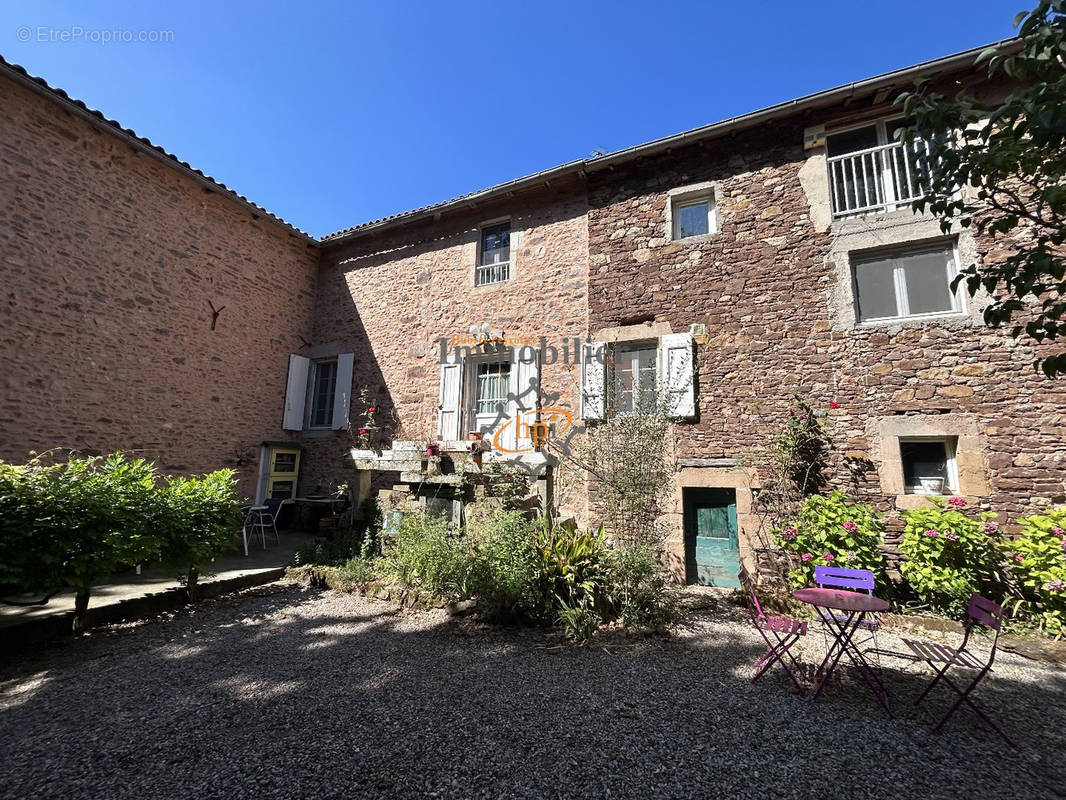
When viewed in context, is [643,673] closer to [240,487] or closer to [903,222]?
[903,222]

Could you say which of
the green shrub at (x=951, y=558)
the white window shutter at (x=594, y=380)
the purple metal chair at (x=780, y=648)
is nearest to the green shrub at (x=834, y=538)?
the green shrub at (x=951, y=558)

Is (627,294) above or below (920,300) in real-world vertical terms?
above

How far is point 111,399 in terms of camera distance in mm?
6898

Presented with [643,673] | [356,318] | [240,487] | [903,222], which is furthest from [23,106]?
[903,222]

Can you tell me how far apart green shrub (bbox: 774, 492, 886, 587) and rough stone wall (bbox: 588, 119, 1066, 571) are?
480 millimetres

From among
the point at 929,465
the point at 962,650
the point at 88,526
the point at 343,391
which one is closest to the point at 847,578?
the point at 962,650

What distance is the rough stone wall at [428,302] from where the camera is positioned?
767 centimetres

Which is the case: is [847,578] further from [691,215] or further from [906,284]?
[691,215]

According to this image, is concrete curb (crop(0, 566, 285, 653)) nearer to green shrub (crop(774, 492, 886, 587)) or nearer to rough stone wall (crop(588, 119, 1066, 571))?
rough stone wall (crop(588, 119, 1066, 571))

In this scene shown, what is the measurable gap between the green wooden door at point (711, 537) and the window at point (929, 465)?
197 centimetres

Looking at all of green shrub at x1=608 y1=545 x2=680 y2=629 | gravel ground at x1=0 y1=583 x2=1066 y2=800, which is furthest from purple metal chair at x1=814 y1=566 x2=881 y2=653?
green shrub at x1=608 y1=545 x2=680 y2=629

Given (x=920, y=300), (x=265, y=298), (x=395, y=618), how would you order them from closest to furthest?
(x=395, y=618) → (x=920, y=300) → (x=265, y=298)

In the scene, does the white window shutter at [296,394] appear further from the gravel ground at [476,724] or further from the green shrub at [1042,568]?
the green shrub at [1042,568]

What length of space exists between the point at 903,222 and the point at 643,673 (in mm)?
6135
